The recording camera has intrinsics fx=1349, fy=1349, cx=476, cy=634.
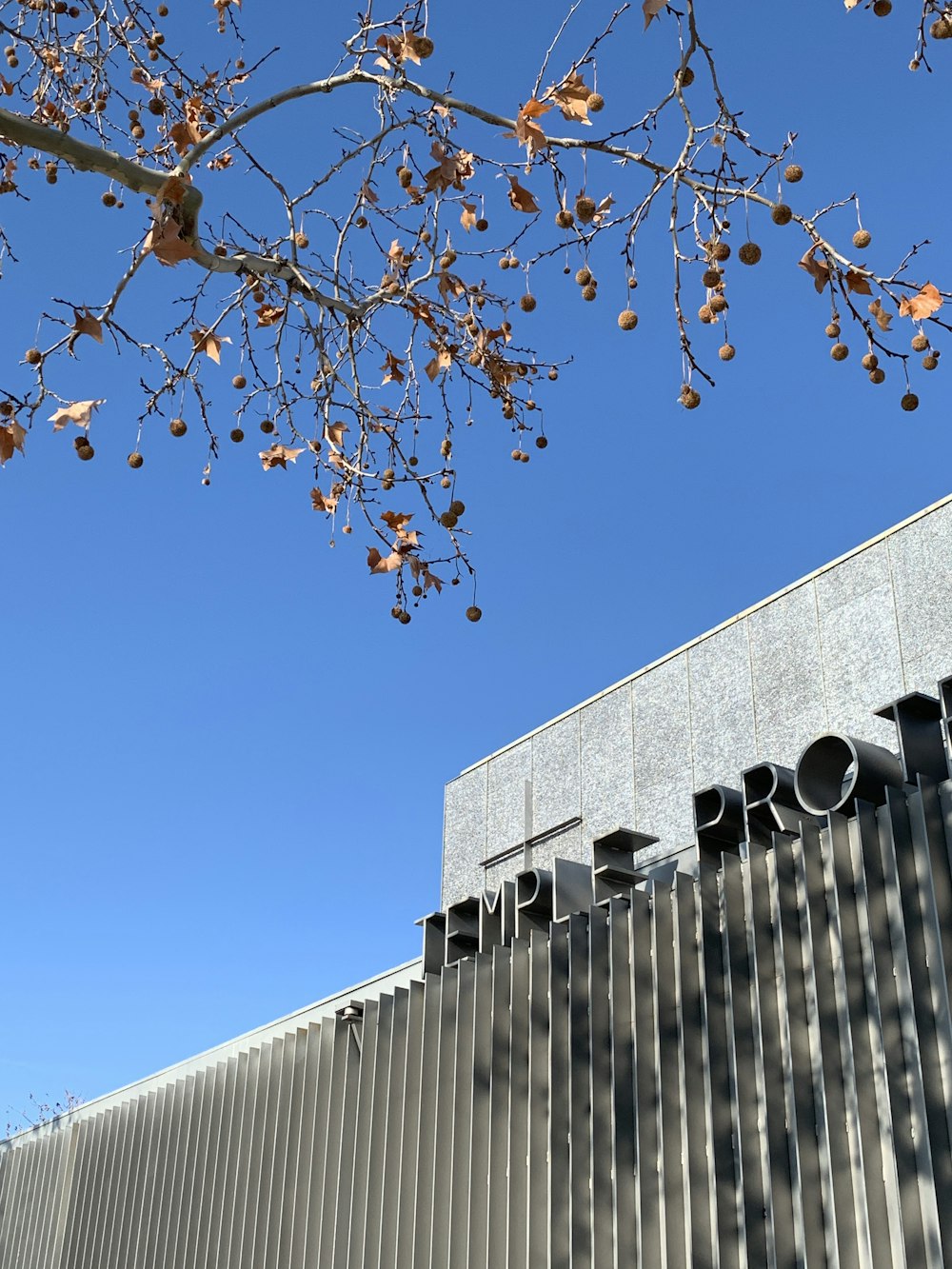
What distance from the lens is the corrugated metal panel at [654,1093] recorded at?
3910 mm

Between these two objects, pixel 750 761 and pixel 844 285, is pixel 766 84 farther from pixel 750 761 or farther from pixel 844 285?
pixel 750 761

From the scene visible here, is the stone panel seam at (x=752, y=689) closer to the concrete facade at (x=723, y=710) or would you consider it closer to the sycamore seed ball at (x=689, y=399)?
the concrete facade at (x=723, y=710)

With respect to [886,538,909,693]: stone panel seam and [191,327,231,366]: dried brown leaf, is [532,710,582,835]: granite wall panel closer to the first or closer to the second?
[886,538,909,693]: stone panel seam

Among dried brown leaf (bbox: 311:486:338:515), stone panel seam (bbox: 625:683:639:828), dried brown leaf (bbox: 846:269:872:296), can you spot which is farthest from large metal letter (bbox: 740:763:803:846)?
stone panel seam (bbox: 625:683:639:828)

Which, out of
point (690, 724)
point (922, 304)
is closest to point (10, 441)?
point (922, 304)

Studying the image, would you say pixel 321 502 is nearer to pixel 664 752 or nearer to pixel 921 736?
pixel 921 736

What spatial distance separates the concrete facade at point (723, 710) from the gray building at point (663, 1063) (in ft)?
0.10

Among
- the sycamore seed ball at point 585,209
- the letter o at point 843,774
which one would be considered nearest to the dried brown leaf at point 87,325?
the sycamore seed ball at point 585,209

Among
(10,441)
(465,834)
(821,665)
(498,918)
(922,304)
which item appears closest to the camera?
(922,304)

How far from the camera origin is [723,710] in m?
9.17

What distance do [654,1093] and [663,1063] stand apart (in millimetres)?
105

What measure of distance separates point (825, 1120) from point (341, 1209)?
2813mm

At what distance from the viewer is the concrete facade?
26.5 ft

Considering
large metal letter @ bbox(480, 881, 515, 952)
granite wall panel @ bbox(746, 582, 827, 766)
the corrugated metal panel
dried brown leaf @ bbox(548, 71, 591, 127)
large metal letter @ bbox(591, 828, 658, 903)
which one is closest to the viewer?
dried brown leaf @ bbox(548, 71, 591, 127)
